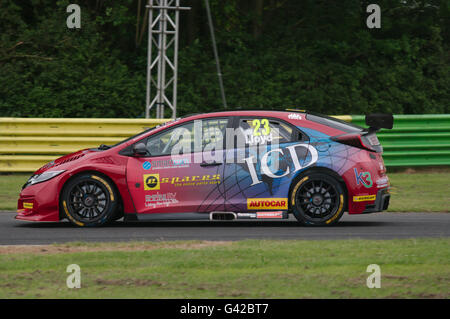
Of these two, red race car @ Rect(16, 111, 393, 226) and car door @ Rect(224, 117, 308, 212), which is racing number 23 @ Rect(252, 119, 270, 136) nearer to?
red race car @ Rect(16, 111, 393, 226)

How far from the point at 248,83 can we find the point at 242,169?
58.4ft

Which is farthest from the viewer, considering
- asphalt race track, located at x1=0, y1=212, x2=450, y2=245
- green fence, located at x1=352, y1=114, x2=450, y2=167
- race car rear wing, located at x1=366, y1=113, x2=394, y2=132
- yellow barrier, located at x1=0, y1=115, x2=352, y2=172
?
green fence, located at x1=352, y1=114, x2=450, y2=167

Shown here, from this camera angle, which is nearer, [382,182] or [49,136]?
[382,182]

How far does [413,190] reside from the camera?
45.6ft

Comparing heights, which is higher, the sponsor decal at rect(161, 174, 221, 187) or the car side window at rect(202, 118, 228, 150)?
the car side window at rect(202, 118, 228, 150)

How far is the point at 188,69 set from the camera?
27562mm

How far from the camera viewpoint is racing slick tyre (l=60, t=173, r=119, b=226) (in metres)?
9.77

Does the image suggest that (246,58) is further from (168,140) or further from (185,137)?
(185,137)

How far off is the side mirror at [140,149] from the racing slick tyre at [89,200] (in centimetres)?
49

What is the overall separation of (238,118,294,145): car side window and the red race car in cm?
1

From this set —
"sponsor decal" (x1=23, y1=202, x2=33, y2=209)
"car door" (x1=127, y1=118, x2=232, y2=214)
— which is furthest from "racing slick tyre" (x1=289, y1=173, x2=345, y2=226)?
"sponsor decal" (x1=23, y1=202, x2=33, y2=209)

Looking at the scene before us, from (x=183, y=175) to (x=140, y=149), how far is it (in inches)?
23.3

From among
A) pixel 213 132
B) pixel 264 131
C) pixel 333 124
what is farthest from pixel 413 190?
pixel 213 132
